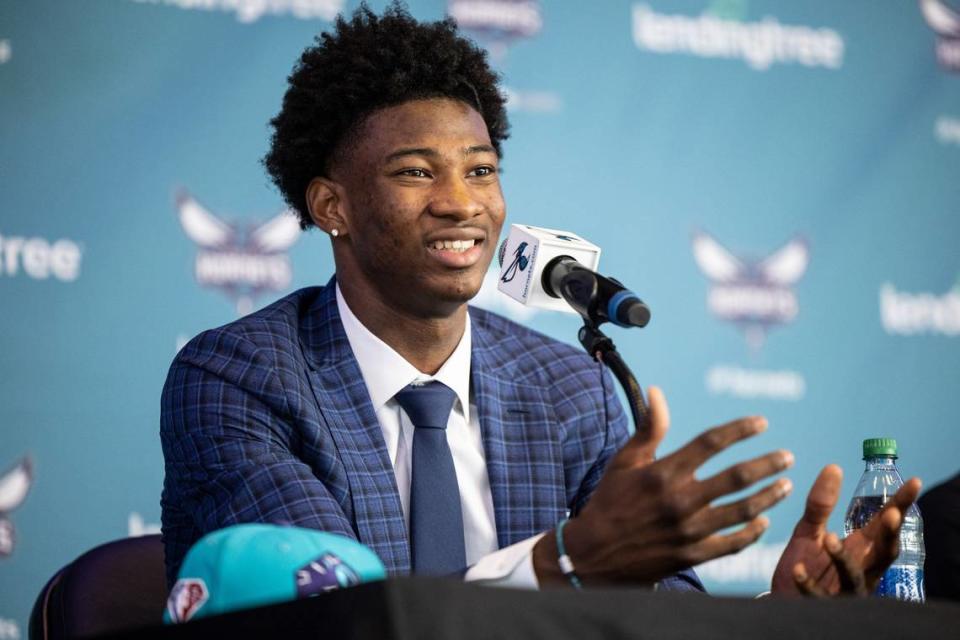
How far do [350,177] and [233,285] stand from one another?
1.03 meters

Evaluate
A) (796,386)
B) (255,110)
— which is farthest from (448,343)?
(796,386)

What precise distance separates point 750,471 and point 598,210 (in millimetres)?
2440

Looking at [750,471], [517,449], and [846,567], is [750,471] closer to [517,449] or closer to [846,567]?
[846,567]

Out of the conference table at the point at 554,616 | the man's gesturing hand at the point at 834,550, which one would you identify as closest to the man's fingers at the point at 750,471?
the man's gesturing hand at the point at 834,550

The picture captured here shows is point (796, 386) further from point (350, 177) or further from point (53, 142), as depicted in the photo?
point (53, 142)

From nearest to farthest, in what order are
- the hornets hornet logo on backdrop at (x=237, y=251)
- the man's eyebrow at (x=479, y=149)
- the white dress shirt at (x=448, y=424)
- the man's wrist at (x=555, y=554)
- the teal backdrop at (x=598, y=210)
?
the man's wrist at (x=555, y=554) < the white dress shirt at (x=448, y=424) < the man's eyebrow at (x=479, y=149) < the teal backdrop at (x=598, y=210) < the hornets hornet logo on backdrop at (x=237, y=251)

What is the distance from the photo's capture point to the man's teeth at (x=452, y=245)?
2.30 m

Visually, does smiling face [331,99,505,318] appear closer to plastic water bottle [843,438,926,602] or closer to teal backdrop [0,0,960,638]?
plastic water bottle [843,438,926,602]

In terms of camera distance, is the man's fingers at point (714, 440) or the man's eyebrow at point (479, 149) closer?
the man's fingers at point (714, 440)

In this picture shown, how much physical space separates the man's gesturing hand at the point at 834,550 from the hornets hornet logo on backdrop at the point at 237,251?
6.41ft

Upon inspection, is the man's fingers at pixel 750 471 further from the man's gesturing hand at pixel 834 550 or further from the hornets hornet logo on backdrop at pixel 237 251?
the hornets hornet logo on backdrop at pixel 237 251

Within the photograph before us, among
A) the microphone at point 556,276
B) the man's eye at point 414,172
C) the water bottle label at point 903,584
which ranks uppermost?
the man's eye at point 414,172

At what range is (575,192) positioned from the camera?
374cm

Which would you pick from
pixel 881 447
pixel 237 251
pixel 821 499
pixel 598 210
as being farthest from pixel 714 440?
pixel 598 210
